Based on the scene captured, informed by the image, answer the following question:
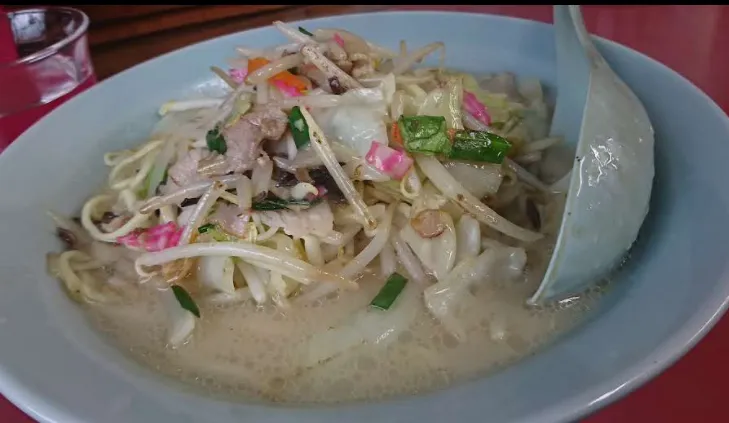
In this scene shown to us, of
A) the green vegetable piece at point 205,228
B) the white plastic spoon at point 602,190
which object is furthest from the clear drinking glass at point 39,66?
the white plastic spoon at point 602,190

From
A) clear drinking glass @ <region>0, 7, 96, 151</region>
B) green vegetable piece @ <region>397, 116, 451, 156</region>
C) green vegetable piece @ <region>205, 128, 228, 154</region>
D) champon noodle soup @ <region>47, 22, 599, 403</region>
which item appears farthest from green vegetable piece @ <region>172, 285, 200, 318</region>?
clear drinking glass @ <region>0, 7, 96, 151</region>

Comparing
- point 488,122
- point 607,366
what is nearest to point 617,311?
point 607,366

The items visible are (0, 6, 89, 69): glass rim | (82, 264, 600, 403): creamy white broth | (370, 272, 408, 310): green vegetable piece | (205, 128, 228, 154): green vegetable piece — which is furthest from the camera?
(0, 6, 89, 69): glass rim

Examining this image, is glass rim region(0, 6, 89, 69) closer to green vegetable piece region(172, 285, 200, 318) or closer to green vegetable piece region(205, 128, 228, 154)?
green vegetable piece region(205, 128, 228, 154)

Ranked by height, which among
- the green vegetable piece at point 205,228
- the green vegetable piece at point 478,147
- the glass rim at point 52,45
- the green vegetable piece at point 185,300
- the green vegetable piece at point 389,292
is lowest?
the green vegetable piece at point 185,300

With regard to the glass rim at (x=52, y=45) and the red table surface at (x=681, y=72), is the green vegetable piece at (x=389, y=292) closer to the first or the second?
the red table surface at (x=681, y=72)

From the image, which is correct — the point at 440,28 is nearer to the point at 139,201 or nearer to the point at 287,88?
the point at 287,88

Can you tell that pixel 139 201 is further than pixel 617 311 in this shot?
Yes
